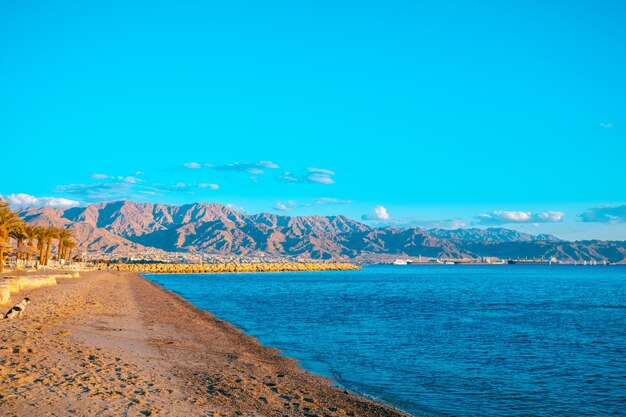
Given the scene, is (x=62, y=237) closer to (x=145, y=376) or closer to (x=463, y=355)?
(x=463, y=355)

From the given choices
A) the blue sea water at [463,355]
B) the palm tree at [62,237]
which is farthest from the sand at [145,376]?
the palm tree at [62,237]

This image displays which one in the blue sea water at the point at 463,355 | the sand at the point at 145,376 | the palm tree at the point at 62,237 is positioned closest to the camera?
the sand at the point at 145,376

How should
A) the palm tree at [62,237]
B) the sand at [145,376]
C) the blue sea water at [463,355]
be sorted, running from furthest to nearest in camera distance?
the palm tree at [62,237]
the blue sea water at [463,355]
the sand at [145,376]

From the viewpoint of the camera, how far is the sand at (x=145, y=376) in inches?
414

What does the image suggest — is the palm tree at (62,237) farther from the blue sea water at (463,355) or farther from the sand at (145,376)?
the sand at (145,376)

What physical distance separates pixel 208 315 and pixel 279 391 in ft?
71.4

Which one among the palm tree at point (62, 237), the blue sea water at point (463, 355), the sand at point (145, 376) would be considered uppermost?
the palm tree at point (62, 237)

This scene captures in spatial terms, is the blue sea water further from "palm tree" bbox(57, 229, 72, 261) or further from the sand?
"palm tree" bbox(57, 229, 72, 261)

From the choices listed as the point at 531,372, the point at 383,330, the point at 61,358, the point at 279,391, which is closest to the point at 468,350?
the point at 531,372

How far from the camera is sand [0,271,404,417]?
10523 mm

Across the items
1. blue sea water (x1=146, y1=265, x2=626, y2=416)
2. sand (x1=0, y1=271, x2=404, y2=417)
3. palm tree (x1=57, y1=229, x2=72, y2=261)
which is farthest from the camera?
palm tree (x1=57, y1=229, x2=72, y2=261)

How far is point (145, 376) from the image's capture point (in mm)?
13273

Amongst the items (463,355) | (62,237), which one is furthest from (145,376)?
(62,237)

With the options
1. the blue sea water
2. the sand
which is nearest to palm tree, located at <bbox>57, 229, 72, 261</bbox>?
the blue sea water
